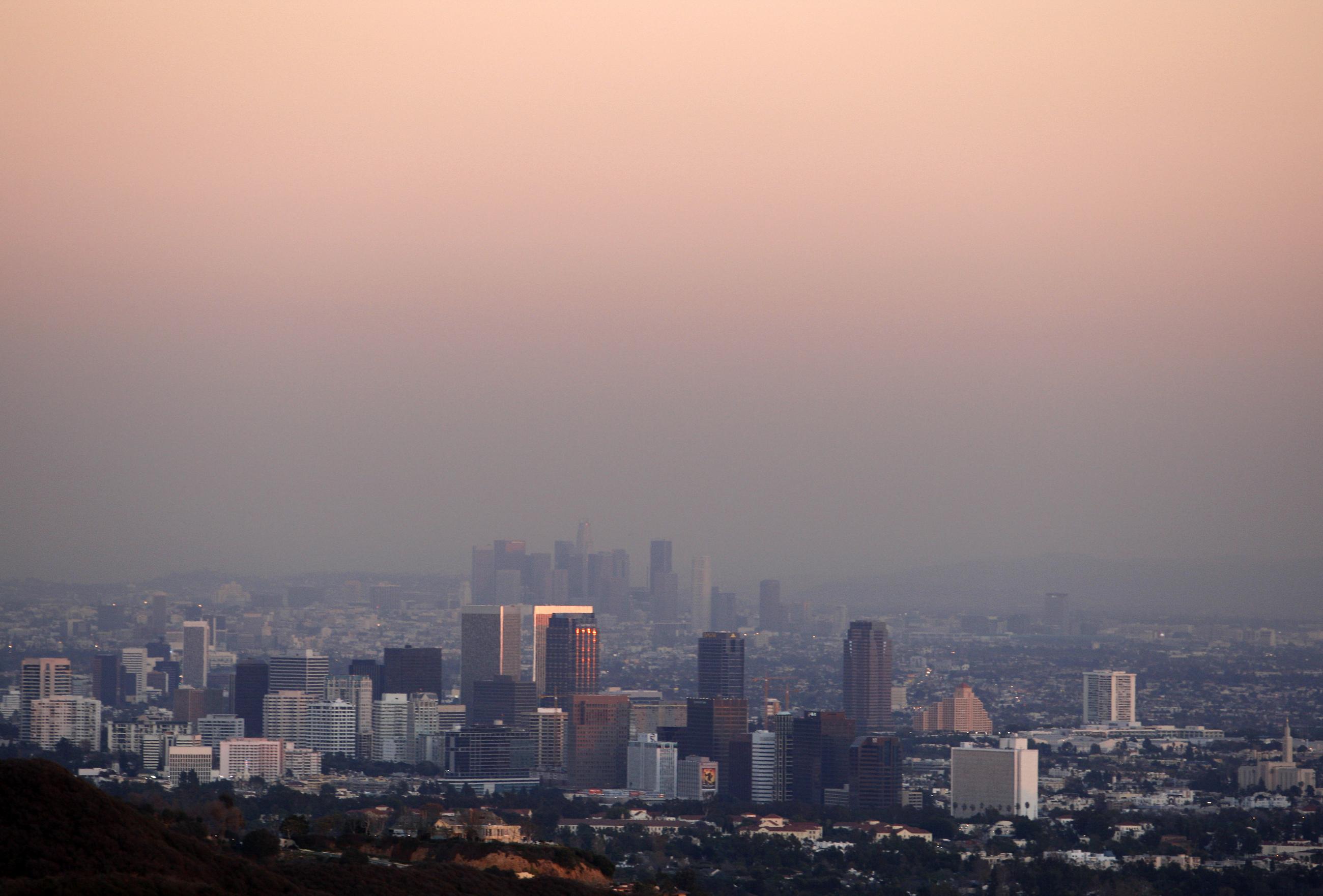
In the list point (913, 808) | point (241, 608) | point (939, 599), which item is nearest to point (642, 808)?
point (913, 808)

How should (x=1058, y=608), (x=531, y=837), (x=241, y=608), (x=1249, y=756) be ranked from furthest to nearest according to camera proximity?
(x=1058, y=608) < (x=241, y=608) < (x=1249, y=756) < (x=531, y=837)

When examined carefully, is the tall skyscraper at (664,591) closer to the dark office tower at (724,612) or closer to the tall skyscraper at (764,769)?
the dark office tower at (724,612)

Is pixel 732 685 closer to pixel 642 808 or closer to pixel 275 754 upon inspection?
pixel 275 754

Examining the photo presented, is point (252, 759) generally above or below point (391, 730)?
above

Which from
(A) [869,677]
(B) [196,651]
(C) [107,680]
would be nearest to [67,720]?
(C) [107,680]

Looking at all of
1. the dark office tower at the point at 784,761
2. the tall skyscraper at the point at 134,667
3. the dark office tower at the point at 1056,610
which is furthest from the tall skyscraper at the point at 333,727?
the dark office tower at the point at 1056,610

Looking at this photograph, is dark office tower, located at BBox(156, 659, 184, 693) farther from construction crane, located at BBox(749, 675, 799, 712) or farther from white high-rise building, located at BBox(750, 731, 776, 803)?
white high-rise building, located at BBox(750, 731, 776, 803)

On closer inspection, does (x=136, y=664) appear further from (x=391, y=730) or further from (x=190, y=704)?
(x=391, y=730)
